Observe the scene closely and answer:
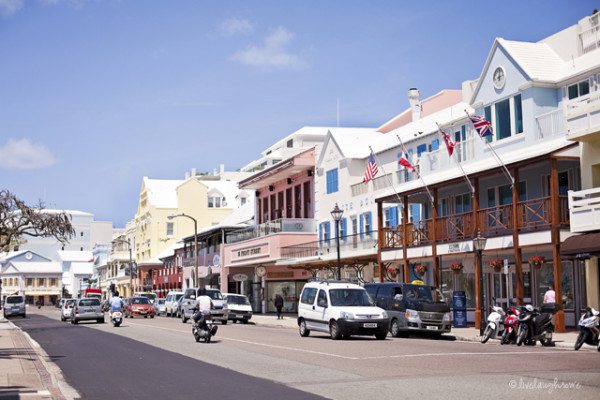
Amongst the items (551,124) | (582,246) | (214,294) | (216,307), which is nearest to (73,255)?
(214,294)

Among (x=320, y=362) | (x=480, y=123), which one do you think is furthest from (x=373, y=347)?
(x=480, y=123)

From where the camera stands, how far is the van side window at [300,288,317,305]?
3064cm

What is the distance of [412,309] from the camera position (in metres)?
30.9

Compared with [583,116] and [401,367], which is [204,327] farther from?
[583,116]

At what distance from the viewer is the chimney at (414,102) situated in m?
53.9

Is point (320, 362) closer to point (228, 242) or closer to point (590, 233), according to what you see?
point (590, 233)

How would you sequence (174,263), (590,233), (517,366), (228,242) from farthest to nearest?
(174,263)
(228,242)
(590,233)
(517,366)

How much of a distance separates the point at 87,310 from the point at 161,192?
5929 cm

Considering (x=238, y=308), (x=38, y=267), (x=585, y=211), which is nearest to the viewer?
(x=585, y=211)

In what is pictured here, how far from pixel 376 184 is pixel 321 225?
9.52m

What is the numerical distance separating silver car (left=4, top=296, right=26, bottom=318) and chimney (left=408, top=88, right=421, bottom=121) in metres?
40.8

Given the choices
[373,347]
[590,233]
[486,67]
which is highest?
[486,67]

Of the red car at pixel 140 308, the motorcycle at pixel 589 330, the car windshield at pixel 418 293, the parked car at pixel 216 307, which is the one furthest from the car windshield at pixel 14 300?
the motorcycle at pixel 589 330

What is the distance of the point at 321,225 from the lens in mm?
56469
